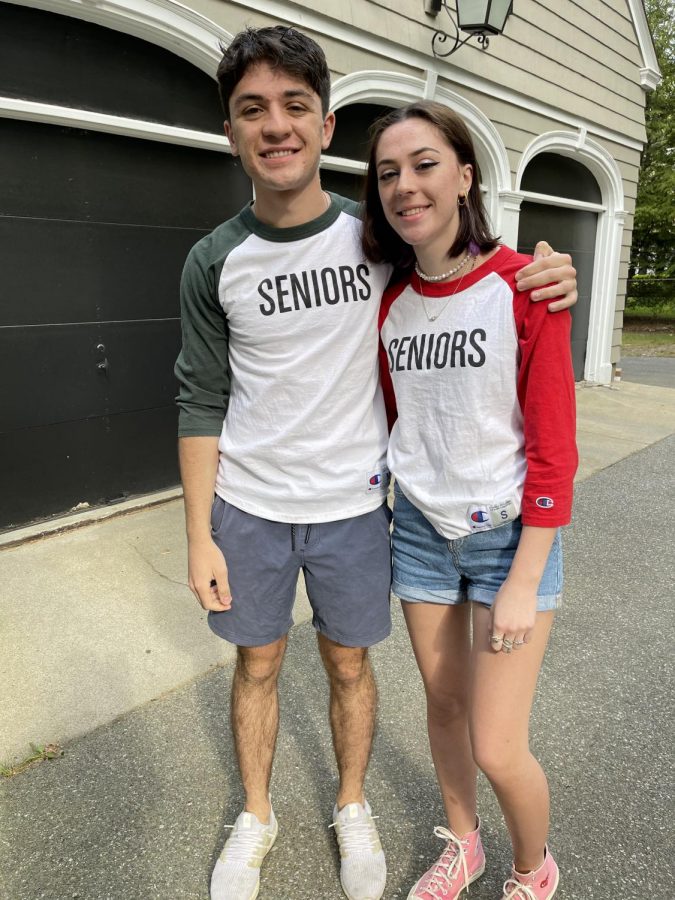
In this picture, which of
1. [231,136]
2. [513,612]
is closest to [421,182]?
[231,136]

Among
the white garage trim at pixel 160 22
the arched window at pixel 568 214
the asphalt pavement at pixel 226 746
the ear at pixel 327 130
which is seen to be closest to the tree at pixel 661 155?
the arched window at pixel 568 214

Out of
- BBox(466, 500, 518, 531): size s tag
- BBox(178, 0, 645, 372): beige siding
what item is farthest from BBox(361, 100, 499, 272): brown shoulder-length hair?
BBox(178, 0, 645, 372): beige siding

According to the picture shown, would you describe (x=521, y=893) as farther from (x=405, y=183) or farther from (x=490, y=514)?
(x=405, y=183)

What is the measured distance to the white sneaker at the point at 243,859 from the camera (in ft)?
5.77

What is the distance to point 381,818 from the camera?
2.04 m

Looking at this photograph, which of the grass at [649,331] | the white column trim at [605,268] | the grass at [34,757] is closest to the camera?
the grass at [34,757]

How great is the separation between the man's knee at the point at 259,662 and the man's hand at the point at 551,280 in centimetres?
114

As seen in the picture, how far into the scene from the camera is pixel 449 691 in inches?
67.9

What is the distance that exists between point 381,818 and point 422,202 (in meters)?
1.75

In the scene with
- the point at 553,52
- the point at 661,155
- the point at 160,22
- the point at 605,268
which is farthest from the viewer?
the point at 661,155

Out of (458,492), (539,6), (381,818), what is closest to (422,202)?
(458,492)

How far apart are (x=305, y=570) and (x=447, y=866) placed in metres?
0.85

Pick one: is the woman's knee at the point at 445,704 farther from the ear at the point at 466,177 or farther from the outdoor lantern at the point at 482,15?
the outdoor lantern at the point at 482,15

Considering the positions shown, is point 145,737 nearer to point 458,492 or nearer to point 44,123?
point 458,492
